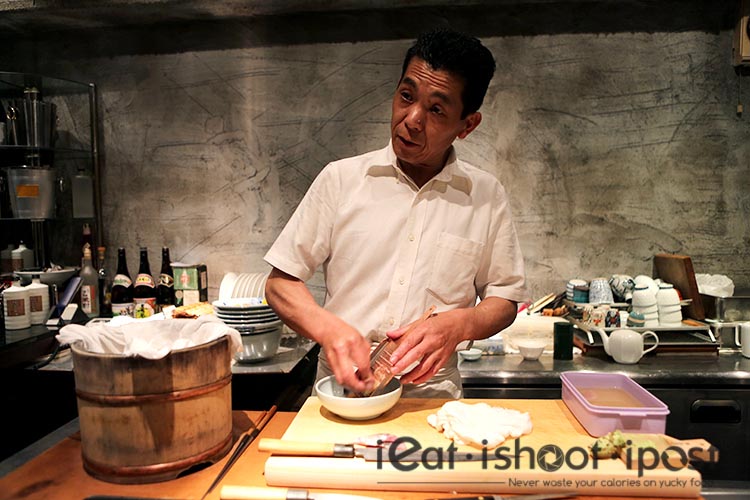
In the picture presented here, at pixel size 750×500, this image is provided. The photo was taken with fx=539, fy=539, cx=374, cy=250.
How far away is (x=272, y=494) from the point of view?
103cm

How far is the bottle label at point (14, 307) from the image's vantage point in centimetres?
285

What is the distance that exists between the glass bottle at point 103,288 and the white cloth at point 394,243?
→ 223cm

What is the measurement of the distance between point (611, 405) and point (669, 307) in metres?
1.79

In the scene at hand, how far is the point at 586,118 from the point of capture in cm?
319

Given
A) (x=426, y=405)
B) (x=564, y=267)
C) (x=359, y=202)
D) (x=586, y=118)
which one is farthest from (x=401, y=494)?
(x=586, y=118)

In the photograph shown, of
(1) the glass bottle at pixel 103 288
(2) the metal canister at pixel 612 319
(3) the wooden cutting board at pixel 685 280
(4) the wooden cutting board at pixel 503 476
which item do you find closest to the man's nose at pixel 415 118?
(4) the wooden cutting board at pixel 503 476

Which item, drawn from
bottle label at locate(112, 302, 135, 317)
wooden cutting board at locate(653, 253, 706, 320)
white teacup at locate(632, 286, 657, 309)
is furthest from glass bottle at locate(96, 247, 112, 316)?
wooden cutting board at locate(653, 253, 706, 320)

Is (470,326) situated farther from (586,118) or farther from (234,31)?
(234,31)

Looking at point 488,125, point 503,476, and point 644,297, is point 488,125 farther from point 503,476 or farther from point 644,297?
point 503,476

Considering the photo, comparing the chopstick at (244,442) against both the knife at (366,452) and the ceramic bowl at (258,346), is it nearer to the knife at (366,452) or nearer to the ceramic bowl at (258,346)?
the knife at (366,452)

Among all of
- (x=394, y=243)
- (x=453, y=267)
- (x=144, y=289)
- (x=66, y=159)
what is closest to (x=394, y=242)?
(x=394, y=243)

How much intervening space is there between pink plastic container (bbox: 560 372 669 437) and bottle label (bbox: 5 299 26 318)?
2.79m

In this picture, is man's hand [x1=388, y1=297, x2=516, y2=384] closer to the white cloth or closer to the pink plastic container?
the white cloth

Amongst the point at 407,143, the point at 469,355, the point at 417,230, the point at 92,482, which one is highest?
the point at 407,143
